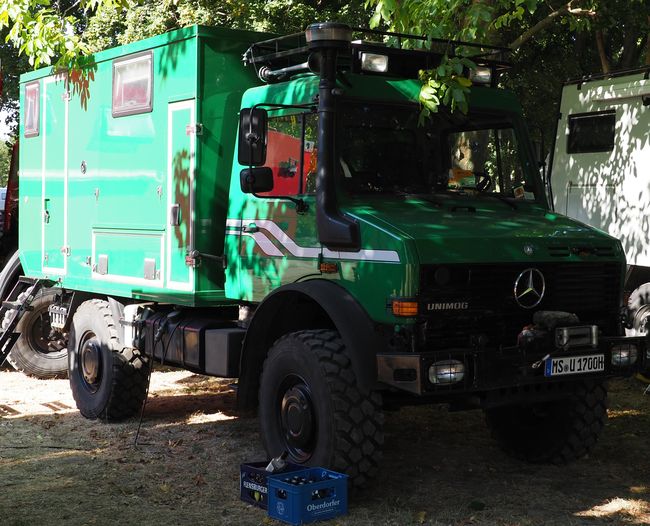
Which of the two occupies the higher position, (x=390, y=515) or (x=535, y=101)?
(x=535, y=101)

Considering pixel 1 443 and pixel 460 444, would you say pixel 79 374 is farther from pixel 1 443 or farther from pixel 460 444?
pixel 460 444

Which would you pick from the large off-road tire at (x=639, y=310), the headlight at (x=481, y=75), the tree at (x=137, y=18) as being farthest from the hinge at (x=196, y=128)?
the large off-road tire at (x=639, y=310)

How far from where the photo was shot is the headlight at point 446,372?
18.0 ft

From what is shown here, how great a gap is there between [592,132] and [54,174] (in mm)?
6009

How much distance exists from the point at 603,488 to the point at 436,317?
1.81 meters

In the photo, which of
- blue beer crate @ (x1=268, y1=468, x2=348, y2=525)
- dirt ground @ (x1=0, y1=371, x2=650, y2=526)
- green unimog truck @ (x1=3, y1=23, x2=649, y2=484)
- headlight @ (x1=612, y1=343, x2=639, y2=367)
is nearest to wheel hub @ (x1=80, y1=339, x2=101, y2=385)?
green unimog truck @ (x1=3, y1=23, x2=649, y2=484)

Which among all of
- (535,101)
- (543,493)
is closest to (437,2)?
(543,493)

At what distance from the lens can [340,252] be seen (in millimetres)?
6078

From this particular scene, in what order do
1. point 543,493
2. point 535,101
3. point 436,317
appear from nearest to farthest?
point 436,317 → point 543,493 → point 535,101

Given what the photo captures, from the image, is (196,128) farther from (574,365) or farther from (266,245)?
(574,365)

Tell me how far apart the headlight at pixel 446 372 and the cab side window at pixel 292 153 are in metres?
1.49

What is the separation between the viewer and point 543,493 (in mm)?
6332

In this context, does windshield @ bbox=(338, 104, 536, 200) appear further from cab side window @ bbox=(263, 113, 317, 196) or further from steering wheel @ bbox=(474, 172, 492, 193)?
cab side window @ bbox=(263, 113, 317, 196)

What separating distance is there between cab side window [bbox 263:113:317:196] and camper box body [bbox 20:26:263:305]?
2.52ft
